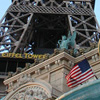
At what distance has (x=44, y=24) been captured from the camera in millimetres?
55656

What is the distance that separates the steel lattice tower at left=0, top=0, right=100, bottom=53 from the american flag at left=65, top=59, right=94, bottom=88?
25476 mm

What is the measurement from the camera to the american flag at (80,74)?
15102 mm

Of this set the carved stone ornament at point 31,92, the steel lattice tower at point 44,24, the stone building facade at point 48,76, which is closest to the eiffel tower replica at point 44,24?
the steel lattice tower at point 44,24

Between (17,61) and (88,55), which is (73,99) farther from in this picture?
(17,61)

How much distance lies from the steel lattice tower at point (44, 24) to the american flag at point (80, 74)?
25.5 m

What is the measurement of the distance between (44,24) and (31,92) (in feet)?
→ 130

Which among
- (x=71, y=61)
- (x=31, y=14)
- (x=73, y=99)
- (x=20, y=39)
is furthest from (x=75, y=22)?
(x=73, y=99)

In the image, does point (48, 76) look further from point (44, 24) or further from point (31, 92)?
point (44, 24)

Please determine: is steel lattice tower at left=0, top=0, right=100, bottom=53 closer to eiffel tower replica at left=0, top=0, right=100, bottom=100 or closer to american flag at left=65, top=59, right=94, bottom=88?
eiffel tower replica at left=0, top=0, right=100, bottom=100

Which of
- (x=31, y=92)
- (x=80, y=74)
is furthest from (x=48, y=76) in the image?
(x=80, y=74)

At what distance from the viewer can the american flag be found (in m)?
15.1

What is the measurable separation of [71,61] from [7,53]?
23.2 meters

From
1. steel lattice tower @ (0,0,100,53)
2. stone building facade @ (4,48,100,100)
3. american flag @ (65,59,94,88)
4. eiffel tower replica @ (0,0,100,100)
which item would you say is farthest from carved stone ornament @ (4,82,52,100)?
steel lattice tower @ (0,0,100,53)

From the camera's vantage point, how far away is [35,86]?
1717 cm
